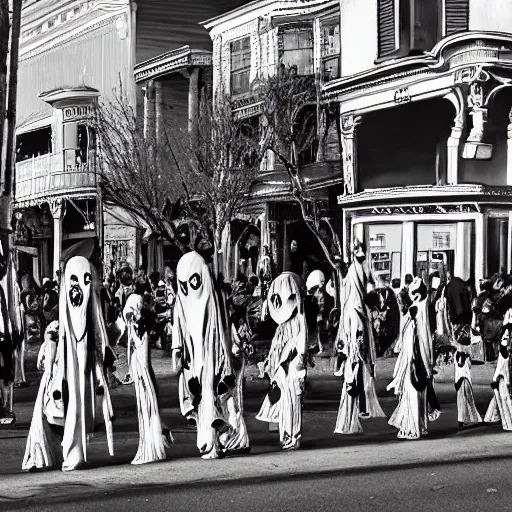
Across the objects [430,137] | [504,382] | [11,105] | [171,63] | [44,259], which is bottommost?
[504,382]

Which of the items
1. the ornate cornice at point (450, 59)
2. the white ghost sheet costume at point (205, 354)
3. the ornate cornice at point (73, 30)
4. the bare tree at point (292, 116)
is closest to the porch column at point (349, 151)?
the bare tree at point (292, 116)

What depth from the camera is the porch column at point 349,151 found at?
74.2ft

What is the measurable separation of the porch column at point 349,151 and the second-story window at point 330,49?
1361mm

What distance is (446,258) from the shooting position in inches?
786

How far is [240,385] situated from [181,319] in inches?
31.3

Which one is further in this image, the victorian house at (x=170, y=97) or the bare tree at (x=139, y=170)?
the victorian house at (x=170, y=97)

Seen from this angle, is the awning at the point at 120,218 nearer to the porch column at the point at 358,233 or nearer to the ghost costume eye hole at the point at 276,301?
the porch column at the point at 358,233

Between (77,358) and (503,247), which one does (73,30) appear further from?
(77,358)

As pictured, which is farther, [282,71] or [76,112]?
[76,112]

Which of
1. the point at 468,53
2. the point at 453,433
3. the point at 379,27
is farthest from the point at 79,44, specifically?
the point at 453,433

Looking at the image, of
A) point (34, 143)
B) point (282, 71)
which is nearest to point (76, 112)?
point (34, 143)

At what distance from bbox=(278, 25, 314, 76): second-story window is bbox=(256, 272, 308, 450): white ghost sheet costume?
14.6 metres

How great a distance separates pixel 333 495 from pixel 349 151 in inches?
599

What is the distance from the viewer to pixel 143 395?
31.0ft
